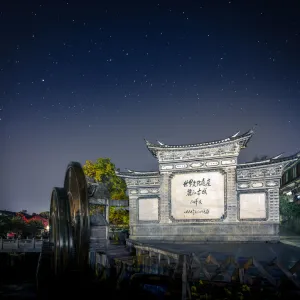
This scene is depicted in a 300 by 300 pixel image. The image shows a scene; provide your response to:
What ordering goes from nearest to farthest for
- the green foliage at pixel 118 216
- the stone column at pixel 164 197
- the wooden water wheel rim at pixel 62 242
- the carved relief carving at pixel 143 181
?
the wooden water wheel rim at pixel 62 242, the stone column at pixel 164 197, the carved relief carving at pixel 143 181, the green foliage at pixel 118 216

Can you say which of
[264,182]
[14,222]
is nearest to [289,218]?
[264,182]

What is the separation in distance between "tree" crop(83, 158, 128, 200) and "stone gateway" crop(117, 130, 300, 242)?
26.0 feet

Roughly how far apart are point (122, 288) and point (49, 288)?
2357mm

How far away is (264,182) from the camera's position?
2481 cm

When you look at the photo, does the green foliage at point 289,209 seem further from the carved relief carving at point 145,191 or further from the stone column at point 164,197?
the carved relief carving at point 145,191

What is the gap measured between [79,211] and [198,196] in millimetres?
14360

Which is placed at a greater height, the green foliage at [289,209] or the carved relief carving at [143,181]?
the carved relief carving at [143,181]

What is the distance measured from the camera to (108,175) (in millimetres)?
37406

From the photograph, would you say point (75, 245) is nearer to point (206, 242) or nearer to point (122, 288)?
point (122, 288)

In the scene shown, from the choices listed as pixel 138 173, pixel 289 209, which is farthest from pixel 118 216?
pixel 289 209

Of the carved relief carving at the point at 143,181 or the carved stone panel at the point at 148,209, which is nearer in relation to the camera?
the carved stone panel at the point at 148,209

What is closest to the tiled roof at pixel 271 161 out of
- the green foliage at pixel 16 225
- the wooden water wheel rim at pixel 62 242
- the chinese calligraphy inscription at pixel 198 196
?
the chinese calligraphy inscription at pixel 198 196

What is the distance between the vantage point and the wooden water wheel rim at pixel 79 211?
12.2m

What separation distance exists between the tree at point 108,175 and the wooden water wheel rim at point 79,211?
71.4 ft
